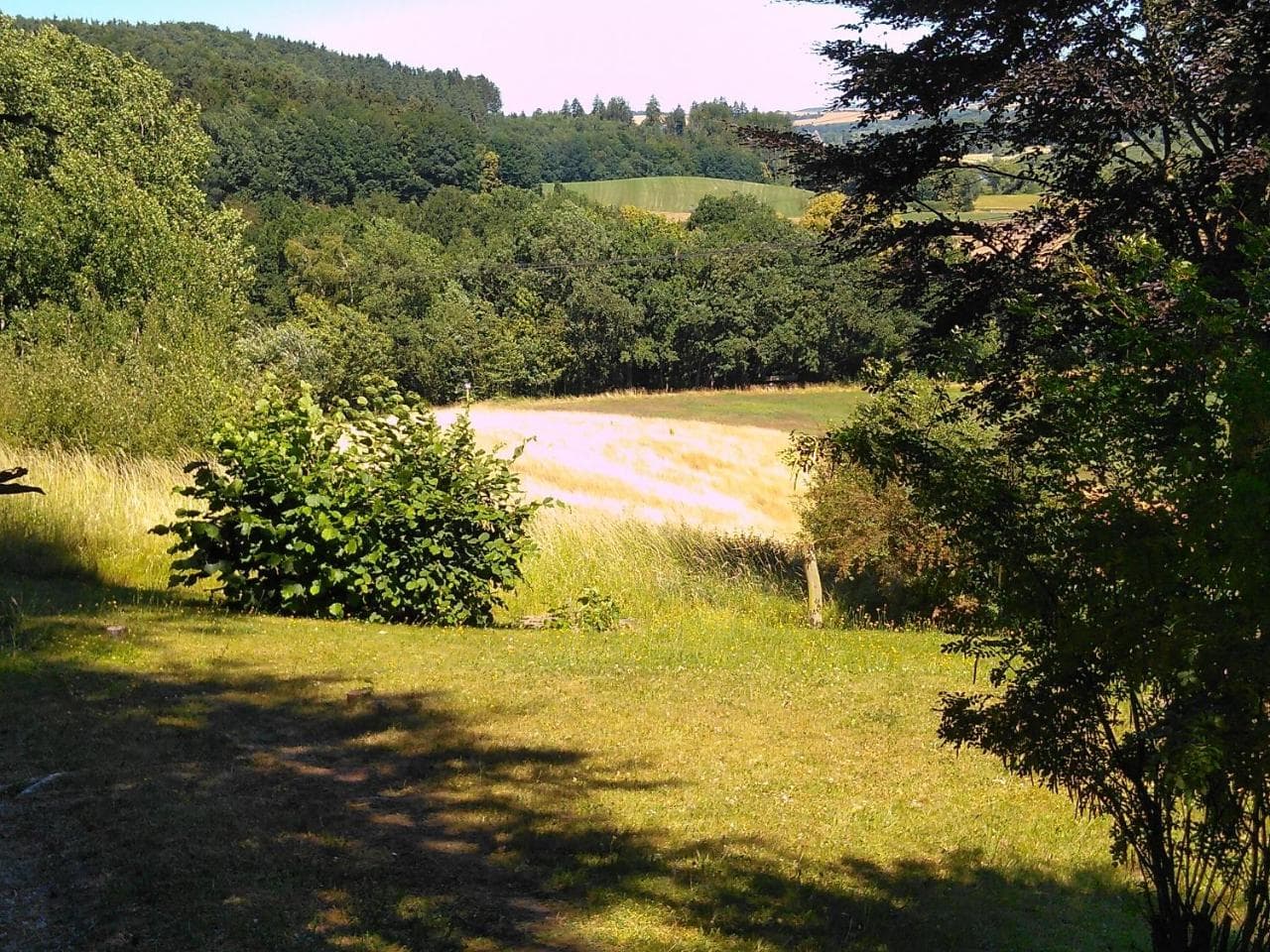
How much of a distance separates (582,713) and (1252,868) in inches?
159

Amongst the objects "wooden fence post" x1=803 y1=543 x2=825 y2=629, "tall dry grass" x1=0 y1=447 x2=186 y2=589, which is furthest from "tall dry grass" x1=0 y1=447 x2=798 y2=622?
"wooden fence post" x1=803 y1=543 x2=825 y2=629

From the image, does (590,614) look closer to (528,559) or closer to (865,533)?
(528,559)

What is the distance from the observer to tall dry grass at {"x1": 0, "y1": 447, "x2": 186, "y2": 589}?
36.4 feet

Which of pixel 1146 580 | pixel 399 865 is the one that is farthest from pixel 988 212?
pixel 399 865

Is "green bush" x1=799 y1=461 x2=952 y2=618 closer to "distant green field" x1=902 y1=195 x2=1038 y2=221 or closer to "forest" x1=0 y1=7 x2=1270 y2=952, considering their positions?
"forest" x1=0 y1=7 x2=1270 y2=952

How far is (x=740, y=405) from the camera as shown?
71188 millimetres

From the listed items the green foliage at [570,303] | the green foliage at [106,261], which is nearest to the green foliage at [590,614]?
the green foliage at [106,261]

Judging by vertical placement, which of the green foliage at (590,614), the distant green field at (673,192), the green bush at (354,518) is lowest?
the green foliage at (590,614)

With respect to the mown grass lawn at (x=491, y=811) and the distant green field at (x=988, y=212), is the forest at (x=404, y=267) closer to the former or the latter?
the distant green field at (x=988, y=212)

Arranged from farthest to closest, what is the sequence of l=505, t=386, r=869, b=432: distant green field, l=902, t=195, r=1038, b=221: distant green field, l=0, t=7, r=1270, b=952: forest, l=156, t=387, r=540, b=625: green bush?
l=505, t=386, r=869, b=432: distant green field < l=902, t=195, r=1038, b=221: distant green field < l=156, t=387, r=540, b=625: green bush < l=0, t=7, r=1270, b=952: forest

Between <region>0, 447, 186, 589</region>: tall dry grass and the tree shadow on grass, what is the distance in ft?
18.7

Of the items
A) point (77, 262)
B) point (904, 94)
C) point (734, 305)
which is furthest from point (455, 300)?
point (904, 94)

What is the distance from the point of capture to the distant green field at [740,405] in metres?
62.8

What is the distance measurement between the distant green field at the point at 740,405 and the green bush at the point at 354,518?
47751 millimetres
